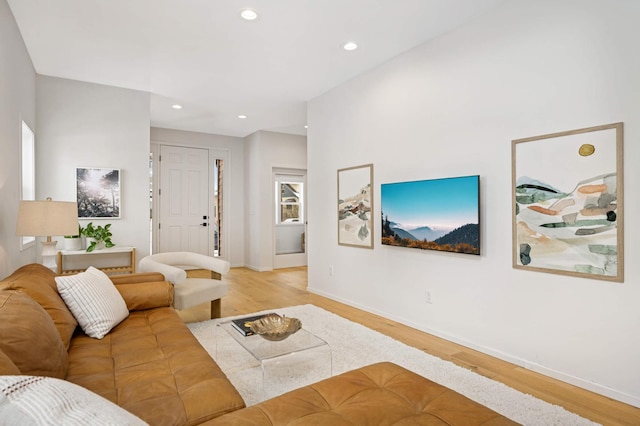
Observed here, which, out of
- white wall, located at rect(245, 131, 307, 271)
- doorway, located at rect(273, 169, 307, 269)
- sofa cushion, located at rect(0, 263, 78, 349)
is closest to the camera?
sofa cushion, located at rect(0, 263, 78, 349)

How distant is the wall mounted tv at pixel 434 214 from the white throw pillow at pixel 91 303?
2542mm

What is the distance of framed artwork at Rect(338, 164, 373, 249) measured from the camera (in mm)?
4109

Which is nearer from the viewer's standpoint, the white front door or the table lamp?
the table lamp

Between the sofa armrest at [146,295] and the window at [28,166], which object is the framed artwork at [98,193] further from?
the sofa armrest at [146,295]

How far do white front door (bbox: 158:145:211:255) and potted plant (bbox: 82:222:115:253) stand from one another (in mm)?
2331

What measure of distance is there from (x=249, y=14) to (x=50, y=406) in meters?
3.02

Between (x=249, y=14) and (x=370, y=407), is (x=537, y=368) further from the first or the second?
(x=249, y=14)

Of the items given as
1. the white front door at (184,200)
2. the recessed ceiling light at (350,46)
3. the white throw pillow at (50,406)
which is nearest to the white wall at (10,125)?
the white throw pillow at (50,406)

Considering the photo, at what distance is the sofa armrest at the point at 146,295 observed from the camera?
2.65m

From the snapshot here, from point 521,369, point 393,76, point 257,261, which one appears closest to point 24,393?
point 521,369

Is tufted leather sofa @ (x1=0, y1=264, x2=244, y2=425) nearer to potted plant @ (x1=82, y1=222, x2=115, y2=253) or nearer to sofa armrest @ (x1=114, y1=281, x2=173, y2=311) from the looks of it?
sofa armrest @ (x1=114, y1=281, x2=173, y2=311)

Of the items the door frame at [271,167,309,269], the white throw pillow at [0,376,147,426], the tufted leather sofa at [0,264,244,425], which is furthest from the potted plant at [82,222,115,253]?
the white throw pillow at [0,376,147,426]

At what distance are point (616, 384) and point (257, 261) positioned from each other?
5.72m

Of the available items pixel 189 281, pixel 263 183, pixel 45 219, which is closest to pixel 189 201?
pixel 263 183
